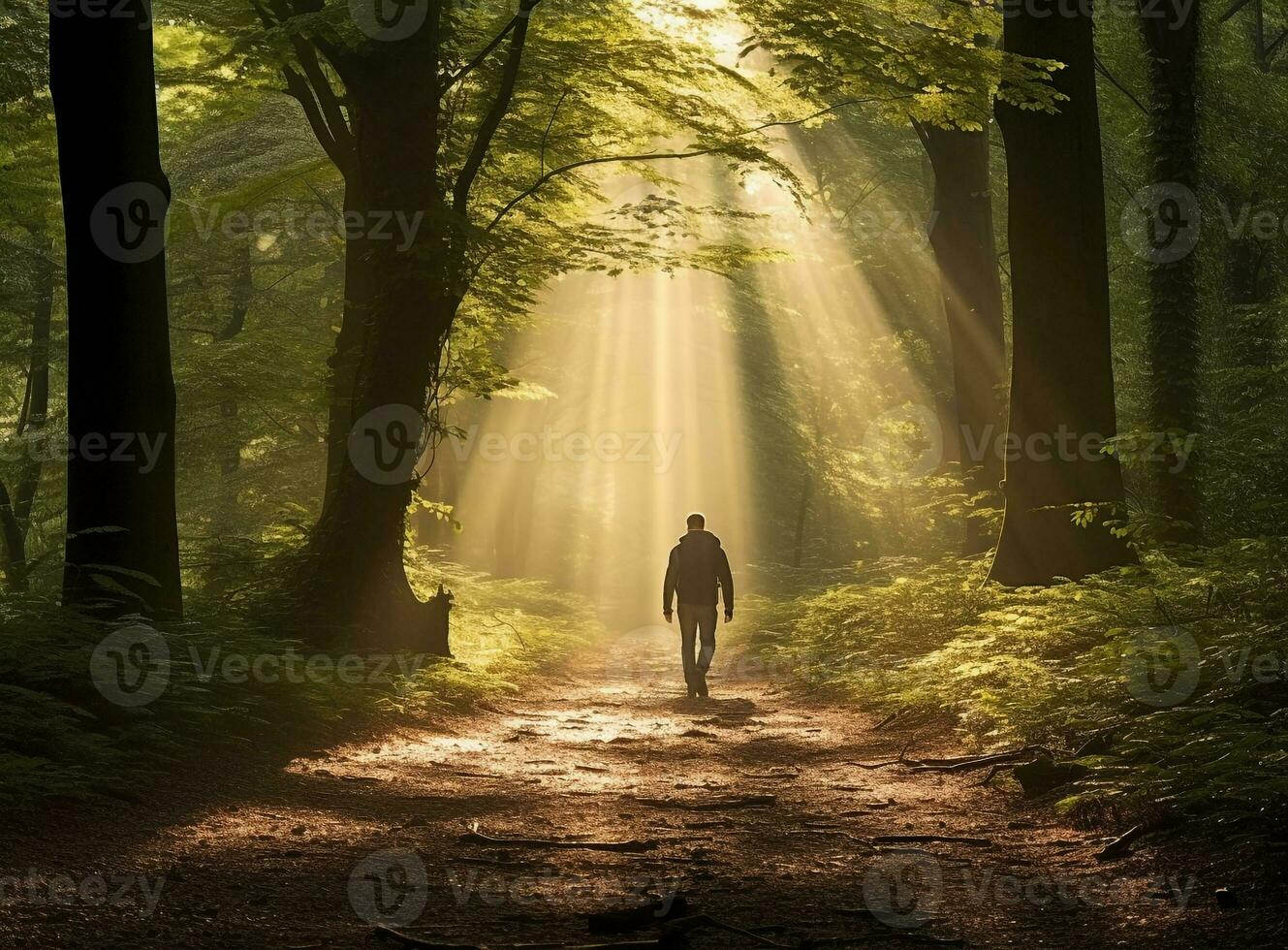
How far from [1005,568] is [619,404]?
2555cm

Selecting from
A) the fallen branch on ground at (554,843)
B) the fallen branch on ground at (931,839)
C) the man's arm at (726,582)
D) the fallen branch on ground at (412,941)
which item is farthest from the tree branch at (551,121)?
the fallen branch on ground at (412,941)

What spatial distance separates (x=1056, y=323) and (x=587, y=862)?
811cm

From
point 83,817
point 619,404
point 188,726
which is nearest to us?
point 83,817

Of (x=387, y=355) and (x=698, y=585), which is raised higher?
(x=387, y=355)

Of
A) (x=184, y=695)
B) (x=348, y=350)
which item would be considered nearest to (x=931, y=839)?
(x=184, y=695)

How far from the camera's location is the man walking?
12.8 meters

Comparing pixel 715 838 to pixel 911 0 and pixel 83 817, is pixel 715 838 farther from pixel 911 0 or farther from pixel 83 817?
pixel 911 0

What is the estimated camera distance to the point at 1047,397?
10992 mm

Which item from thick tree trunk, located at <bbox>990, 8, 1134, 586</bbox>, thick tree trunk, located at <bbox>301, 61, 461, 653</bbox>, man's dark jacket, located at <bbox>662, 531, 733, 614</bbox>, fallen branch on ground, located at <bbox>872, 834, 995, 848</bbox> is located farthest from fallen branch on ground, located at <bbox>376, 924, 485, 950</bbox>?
man's dark jacket, located at <bbox>662, 531, 733, 614</bbox>

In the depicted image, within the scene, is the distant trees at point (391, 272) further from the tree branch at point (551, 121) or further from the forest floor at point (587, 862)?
the forest floor at point (587, 862)

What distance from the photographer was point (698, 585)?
12.9m

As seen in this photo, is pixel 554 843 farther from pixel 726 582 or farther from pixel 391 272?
pixel 726 582

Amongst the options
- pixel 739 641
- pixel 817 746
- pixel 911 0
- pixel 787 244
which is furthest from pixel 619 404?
pixel 817 746

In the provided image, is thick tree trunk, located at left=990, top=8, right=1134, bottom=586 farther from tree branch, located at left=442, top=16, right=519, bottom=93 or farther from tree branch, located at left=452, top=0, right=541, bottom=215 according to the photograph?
tree branch, located at left=442, top=16, right=519, bottom=93
